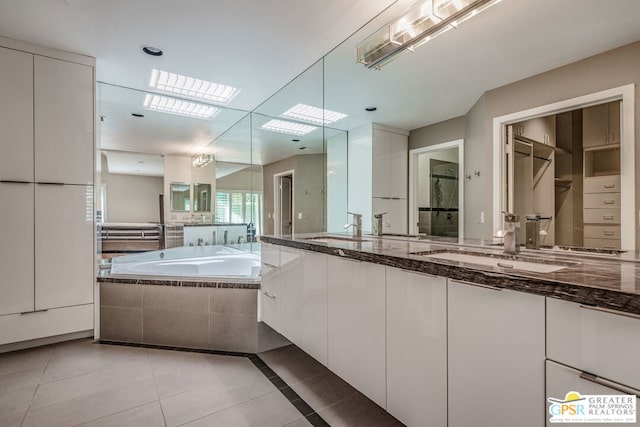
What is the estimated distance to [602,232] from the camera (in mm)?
1166

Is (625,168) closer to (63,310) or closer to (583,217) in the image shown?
(583,217)

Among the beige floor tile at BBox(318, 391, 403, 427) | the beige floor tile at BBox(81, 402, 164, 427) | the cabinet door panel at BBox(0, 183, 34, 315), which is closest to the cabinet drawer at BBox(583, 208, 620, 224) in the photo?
the beige floor tile at BBox(318, 391, 403, 427)

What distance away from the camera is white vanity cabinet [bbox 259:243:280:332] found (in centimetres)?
207

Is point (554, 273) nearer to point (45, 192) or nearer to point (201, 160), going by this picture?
point (45, 192)

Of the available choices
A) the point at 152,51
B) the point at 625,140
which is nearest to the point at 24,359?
the point at 152,51

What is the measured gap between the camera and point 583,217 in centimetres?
121

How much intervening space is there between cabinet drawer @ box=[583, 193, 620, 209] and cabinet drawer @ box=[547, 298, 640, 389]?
66 centimetres

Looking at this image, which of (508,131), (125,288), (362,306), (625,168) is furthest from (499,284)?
A: (125,288)

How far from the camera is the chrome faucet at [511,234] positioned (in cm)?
133

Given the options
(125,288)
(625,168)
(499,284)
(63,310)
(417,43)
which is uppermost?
(417,43)

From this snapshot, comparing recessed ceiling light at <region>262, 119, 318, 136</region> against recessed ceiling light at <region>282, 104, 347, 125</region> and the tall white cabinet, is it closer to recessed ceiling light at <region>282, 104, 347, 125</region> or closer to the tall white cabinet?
recessed ceiling light at <region>282, 104, 347, 125</region>

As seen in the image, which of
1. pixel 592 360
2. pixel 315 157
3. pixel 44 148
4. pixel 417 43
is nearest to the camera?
pixel 592 360

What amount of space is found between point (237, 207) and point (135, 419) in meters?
2.54

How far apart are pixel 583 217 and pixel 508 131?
19.2 inches
